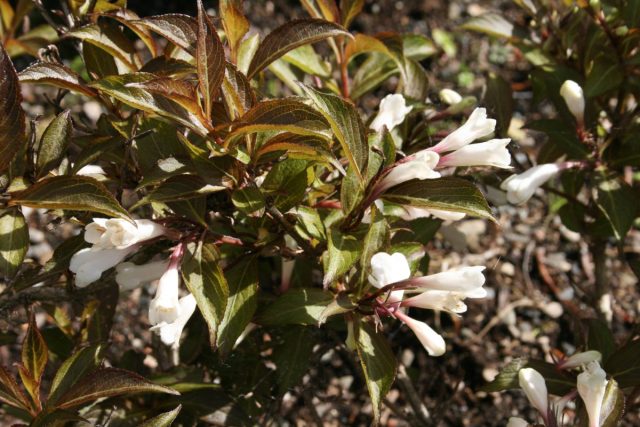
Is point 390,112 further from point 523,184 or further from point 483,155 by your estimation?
point 523,184

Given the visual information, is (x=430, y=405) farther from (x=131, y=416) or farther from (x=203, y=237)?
(x=203, y=237)

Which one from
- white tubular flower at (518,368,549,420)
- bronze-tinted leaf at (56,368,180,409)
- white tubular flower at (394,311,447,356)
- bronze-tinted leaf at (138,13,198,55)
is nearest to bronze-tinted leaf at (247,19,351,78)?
bronze-tinted leaf at (138,13,198,55)

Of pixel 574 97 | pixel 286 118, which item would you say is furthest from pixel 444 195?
pixel 574 97

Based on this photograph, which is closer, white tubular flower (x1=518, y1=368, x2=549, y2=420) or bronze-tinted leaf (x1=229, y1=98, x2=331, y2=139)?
bronze-tinted leaf (x1=229, y1=98, x2=331, y2=139)

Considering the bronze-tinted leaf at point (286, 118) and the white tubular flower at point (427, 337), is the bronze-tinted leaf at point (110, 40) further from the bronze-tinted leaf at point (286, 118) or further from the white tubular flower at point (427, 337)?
the white tubular flower at point (427, 337)

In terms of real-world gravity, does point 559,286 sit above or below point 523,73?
below

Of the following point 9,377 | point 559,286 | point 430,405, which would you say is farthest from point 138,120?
point 559,286

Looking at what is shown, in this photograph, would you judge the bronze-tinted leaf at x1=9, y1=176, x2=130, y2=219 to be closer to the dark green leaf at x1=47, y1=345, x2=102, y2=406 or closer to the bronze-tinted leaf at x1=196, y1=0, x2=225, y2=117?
the bronze-tinted leaf at x1=196, y1=0, x2=225, y2=117
